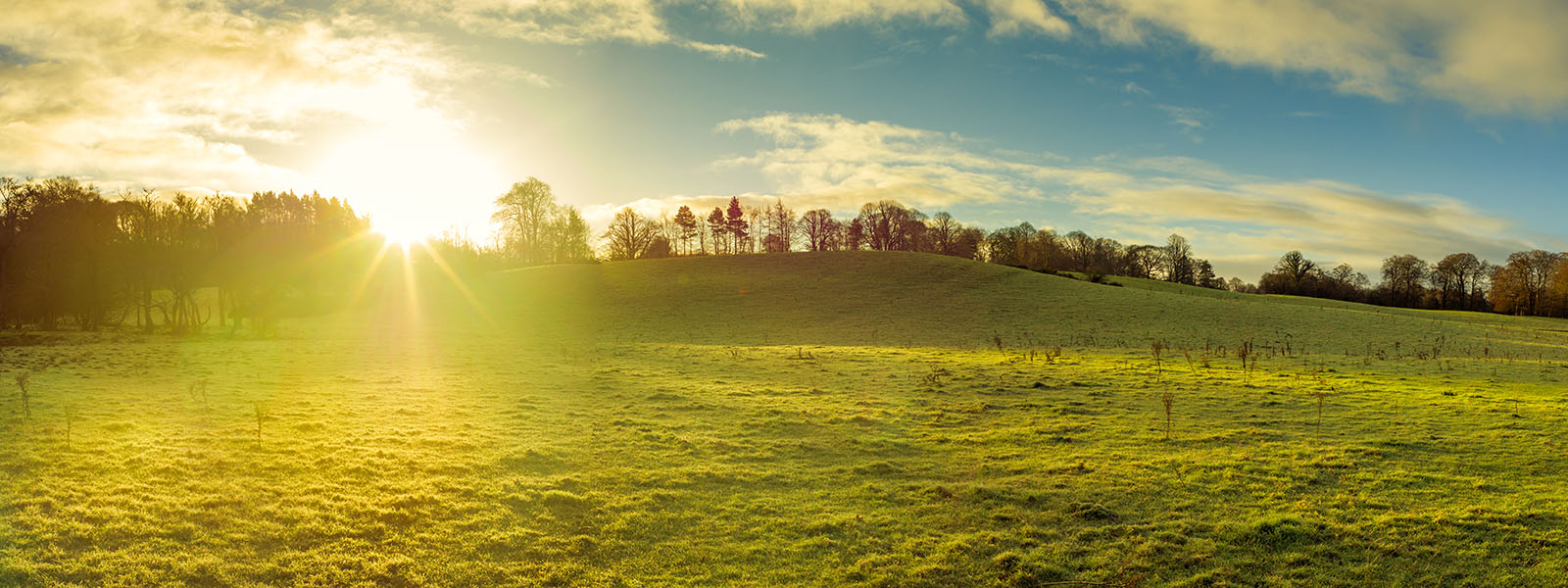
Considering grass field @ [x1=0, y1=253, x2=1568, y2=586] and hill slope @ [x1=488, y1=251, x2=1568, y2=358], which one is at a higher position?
hill slope @ [x1=488, y1=251, x2=1568, y2=358]

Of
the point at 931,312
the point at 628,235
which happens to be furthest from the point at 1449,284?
the point at 628,235

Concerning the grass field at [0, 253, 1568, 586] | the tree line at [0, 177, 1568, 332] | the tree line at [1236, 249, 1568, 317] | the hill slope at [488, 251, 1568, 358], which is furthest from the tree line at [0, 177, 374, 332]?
the tree line at [1236, 249, 1568, 317]

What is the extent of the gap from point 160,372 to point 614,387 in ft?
55.5

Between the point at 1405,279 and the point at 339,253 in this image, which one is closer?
the point at 339,253

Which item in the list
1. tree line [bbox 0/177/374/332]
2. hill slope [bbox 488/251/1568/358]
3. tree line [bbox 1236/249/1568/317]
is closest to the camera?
hill slope [bbox 488/251/1568/358]

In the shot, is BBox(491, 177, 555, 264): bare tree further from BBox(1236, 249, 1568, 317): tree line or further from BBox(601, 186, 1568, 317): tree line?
BBox(1236, 249, 1568, 317): tree line

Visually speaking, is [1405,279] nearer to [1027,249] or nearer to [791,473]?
[1027,249]

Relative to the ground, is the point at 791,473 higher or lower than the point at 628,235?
lower

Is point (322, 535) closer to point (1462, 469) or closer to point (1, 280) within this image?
point (1462, 469)

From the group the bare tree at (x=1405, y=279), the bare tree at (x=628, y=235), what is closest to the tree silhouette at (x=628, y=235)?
the bare tree at (x=628, y=235)

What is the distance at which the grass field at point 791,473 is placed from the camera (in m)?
7.87

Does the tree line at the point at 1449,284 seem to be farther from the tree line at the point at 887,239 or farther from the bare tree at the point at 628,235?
the bare tree at the point at 628,235

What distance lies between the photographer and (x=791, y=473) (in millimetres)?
11406

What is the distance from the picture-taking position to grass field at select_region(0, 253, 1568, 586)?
7871 mm
